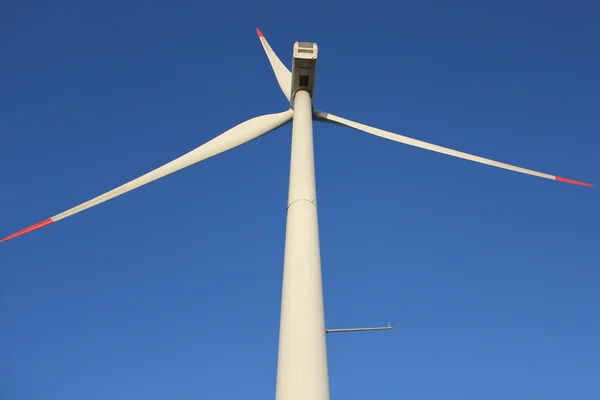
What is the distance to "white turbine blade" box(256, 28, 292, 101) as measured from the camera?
85.6 ft

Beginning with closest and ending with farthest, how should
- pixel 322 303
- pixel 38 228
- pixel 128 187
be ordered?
pixel 322 303, pixel 38 228, pixel 128 187

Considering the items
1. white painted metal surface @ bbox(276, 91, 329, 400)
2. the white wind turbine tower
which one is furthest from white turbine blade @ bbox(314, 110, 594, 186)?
white painted metal surface @ bbox(276, 91, 329, 400)

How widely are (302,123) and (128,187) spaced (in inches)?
263

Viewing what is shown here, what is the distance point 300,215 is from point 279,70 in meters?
14.1

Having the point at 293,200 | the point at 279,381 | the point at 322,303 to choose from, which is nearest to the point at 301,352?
the point at 279,381

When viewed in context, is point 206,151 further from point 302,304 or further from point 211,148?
point 302,304

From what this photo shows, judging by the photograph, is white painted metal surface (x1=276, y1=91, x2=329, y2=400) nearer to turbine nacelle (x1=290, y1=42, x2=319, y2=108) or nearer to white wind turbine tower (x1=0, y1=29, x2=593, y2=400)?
white wind turbine tower (x1=0, y1=29, x2=593, y2=400)

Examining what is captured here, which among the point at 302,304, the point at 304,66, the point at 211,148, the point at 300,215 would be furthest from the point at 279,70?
the point at 302,304

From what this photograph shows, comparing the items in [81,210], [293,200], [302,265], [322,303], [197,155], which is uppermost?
[197,155]

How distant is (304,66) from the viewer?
22.0m

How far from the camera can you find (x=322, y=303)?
45.3 feet

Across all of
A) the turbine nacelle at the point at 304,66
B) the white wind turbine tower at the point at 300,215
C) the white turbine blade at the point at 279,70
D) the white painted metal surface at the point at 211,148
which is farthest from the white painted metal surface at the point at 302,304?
the white turbine blade at the point at 279,70

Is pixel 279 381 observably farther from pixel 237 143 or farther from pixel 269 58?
pixel 269 58

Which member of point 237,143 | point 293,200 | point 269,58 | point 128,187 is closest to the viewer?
point 293,200
